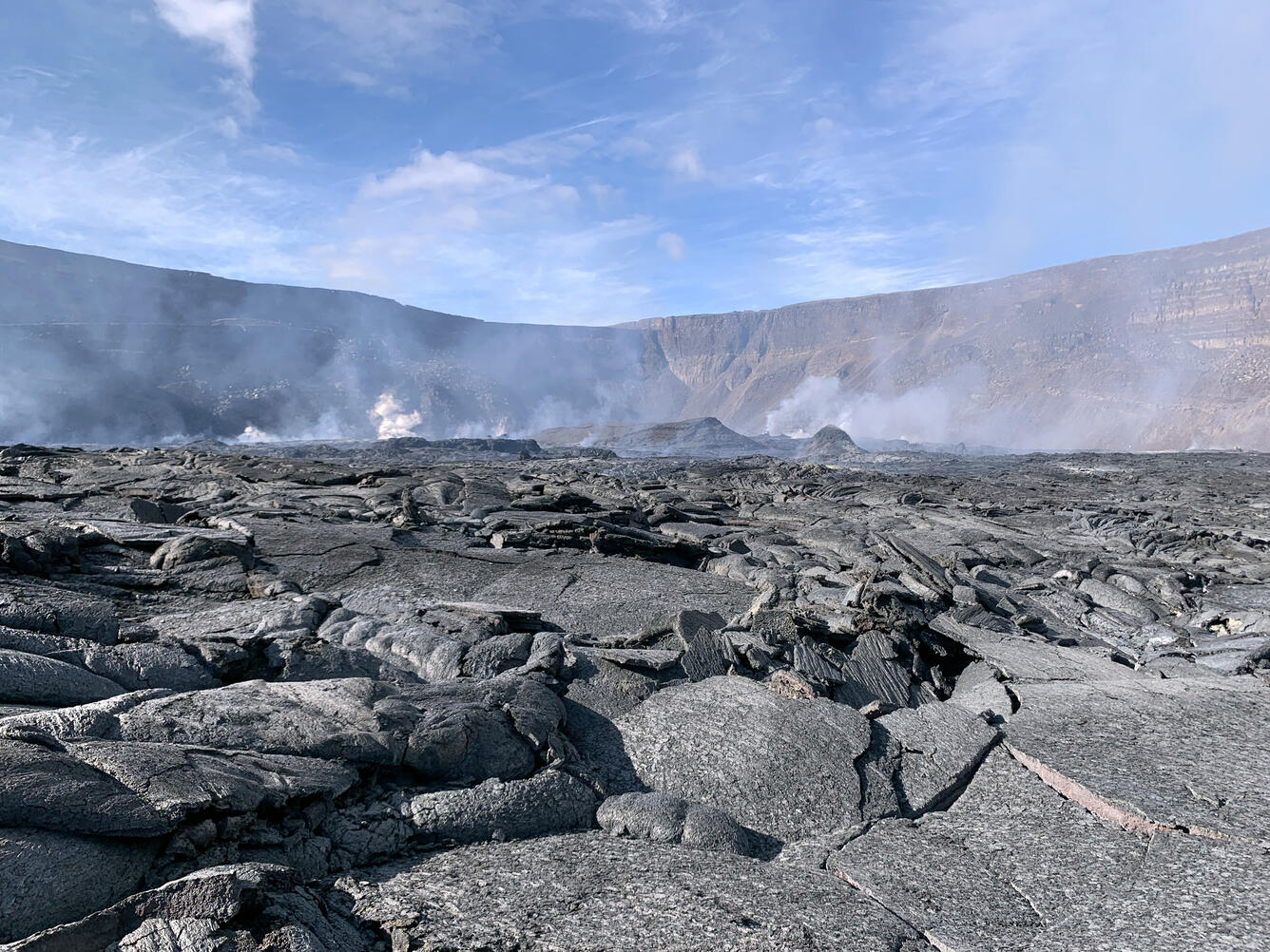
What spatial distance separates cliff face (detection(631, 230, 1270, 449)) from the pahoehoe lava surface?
58902 millimetres

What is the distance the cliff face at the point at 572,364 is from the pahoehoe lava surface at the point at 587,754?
176 ft

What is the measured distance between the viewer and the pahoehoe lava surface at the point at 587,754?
2229 mm

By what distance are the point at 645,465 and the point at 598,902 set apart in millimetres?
27926

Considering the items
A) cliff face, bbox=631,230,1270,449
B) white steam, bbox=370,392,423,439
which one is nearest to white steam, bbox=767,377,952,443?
cliff face, bbox=631,230,1270,449

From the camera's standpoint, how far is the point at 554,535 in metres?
8.33

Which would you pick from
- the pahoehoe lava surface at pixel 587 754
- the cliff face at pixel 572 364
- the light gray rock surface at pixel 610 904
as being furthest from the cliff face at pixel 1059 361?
the light gray rock surface at pixel 610 904

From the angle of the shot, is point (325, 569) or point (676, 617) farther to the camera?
point (325, 569)

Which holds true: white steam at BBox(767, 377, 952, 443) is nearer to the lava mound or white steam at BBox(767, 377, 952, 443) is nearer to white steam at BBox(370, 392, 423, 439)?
the lava mound

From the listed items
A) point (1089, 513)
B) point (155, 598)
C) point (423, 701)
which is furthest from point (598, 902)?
point (1089, 513)

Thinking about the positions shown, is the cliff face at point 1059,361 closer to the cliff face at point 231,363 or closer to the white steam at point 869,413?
the white steam at point 869,413

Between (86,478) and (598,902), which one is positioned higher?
(86,478)

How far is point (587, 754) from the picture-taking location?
3.51 meters

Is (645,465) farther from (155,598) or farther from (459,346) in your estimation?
(459,346)

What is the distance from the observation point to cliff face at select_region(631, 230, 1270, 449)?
186ft
